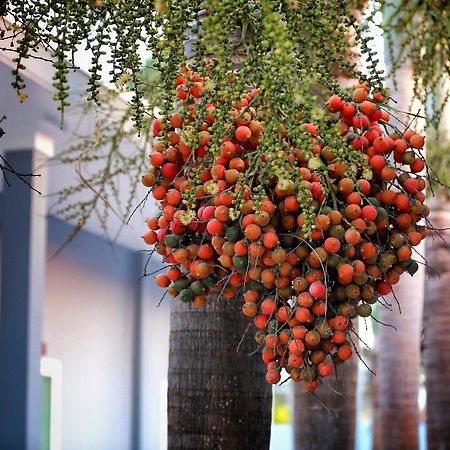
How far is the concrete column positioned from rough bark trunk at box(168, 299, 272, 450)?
317 centimetres

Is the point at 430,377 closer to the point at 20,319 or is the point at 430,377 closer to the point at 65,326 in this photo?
the point at 20,319

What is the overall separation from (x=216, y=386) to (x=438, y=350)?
3389 mm

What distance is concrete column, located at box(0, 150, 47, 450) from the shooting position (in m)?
5.16

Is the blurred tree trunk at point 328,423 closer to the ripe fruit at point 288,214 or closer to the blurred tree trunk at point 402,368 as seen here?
the blurred tree trunk at point 402,368

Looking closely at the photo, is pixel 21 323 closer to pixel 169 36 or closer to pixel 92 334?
pixel 92 334

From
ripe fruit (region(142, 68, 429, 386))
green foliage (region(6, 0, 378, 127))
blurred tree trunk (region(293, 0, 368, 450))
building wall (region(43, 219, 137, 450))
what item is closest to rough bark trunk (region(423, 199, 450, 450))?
blurred tree trunk (region(293, 0, 368, 450))

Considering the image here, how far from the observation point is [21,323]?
5172 millimetres

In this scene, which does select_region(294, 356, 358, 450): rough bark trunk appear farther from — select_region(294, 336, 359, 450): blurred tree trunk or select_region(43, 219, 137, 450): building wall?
select_region(43, 219, 137, 450): building wall

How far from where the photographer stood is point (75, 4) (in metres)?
1.66

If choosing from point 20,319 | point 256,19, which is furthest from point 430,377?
point 256,19

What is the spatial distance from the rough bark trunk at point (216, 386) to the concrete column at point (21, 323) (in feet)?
10.4

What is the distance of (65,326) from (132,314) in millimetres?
1332

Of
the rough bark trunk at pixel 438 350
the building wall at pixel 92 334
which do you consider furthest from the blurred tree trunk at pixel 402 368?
the building wall at pixel 92 334

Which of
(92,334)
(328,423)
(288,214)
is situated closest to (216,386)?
(288,214)
